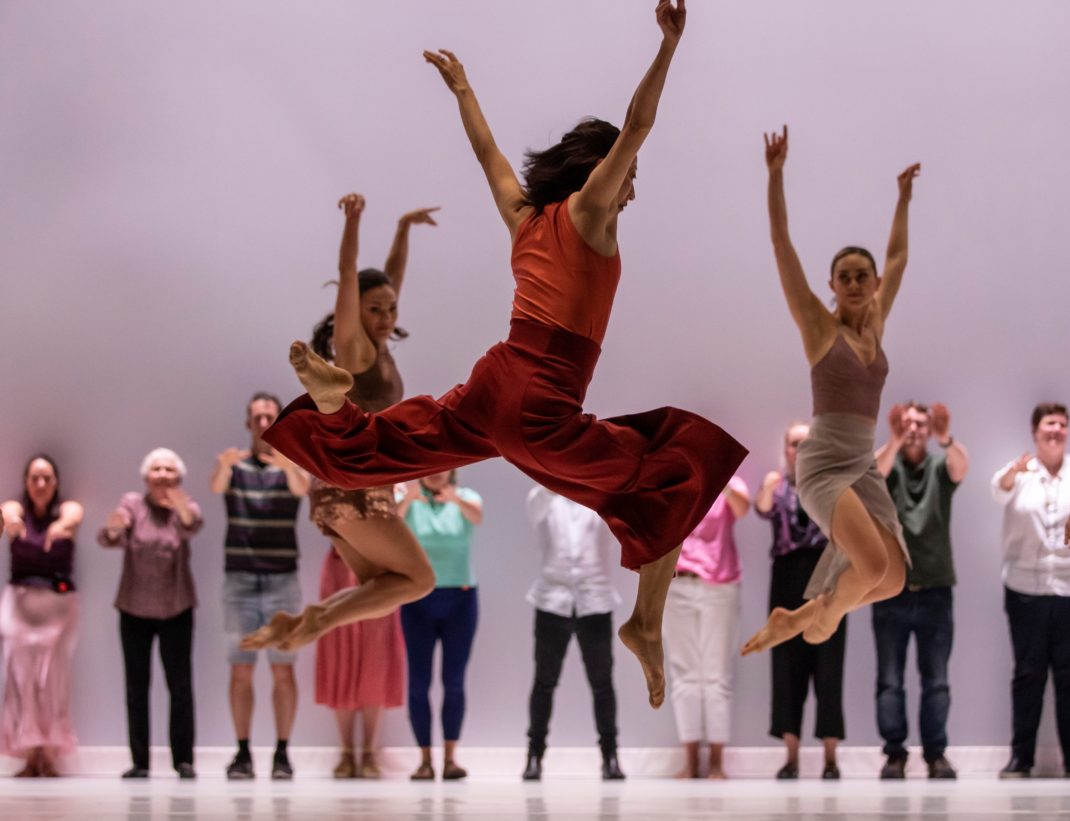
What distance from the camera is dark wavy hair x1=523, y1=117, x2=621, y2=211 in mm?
3824

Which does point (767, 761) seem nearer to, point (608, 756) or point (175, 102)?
A: point (608, 756)

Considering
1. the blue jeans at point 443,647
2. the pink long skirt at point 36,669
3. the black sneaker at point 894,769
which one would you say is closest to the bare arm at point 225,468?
the pink long skirt at point 36,669

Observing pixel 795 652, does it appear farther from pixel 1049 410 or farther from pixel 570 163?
pixel 570 163

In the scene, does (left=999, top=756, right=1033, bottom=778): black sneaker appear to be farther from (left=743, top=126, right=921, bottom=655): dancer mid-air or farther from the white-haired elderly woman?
the white-haired elderly woman

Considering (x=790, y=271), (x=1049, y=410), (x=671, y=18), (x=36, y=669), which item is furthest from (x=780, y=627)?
(x=36, y=669)

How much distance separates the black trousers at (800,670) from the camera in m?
7.16

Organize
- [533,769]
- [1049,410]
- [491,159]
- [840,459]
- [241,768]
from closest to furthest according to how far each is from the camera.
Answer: [491,159] → [840,459] → [533,769] → [241,768] → [1049,410]

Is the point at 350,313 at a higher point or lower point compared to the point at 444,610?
higher

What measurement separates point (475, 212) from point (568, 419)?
4.49 m

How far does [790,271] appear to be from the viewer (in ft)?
17.4

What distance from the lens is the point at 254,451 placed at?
24.6 ft

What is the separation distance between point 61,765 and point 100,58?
3796 millimetres

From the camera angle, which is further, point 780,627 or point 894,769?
point 894,769

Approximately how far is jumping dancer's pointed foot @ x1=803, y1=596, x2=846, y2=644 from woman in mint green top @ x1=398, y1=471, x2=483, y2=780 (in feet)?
7.50
